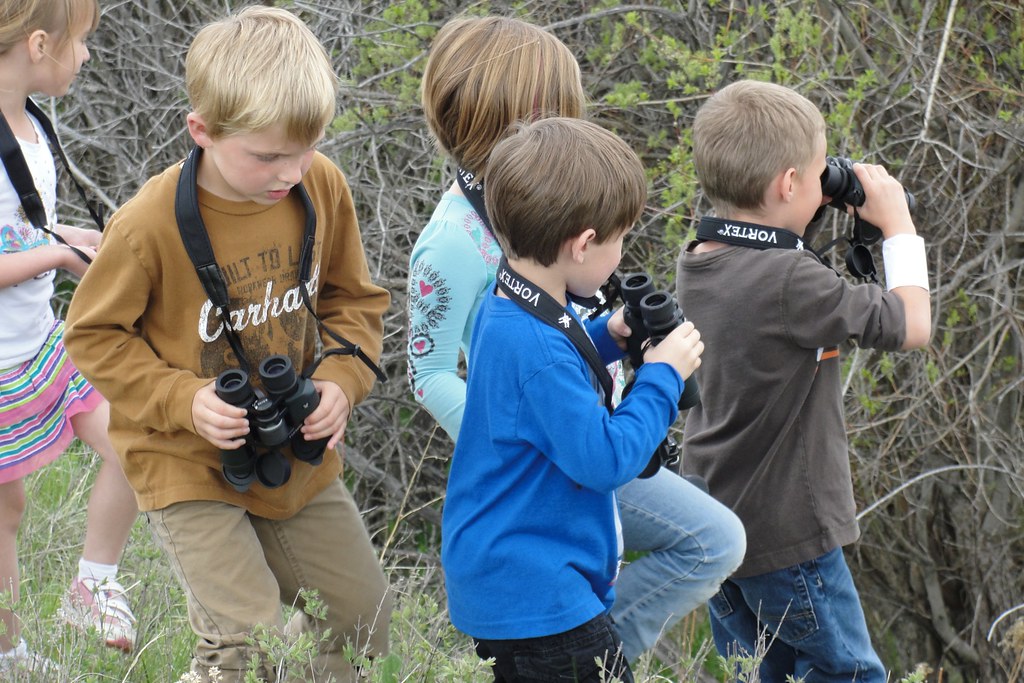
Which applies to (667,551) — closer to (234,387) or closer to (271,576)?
(271,576)

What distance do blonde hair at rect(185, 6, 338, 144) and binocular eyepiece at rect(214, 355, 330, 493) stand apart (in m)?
0.52

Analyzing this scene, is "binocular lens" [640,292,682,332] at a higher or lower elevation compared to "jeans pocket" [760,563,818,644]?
higher

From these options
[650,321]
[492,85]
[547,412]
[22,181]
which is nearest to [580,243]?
[650,321]

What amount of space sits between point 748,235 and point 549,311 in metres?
0.79

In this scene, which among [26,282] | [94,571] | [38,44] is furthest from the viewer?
[94,571]

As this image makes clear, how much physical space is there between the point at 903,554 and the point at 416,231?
107 inches

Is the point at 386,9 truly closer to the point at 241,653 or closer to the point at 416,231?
the point at 416,231

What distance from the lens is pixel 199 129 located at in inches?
106

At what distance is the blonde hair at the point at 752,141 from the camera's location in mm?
3029

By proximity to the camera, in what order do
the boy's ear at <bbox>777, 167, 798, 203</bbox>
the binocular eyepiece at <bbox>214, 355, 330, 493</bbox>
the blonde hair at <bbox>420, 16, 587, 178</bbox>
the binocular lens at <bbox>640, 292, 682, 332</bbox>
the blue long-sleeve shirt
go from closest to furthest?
the blue long-sleeve shirt, the binocular lens at <bbox>640, 292, 682, 332</bbox>, the binocular eyepiece at <bbox>214, 355, 330, 493</bbox>, the blonde hair at <bbox>420, 16, 587, 178</bbox>, the boy's ear at <bbox>777, 167, 798, 203</bbox>

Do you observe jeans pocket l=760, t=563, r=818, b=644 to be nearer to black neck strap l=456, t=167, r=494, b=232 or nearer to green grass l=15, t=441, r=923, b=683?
green grass l=15, t=441, r=923, b=683

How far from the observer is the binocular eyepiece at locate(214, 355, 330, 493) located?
2594 millimetres

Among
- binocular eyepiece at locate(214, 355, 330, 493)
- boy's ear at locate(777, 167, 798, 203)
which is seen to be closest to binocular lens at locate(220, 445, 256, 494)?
binocular eyepiece at locate(214, 355, 330, 493)

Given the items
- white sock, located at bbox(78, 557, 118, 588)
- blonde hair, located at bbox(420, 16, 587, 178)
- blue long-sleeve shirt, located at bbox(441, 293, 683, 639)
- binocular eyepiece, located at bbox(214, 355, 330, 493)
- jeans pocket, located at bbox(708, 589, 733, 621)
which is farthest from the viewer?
white sock, located at bbox(78, 557, 118, 588)
